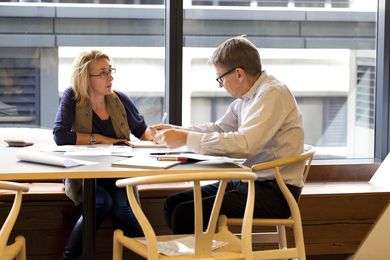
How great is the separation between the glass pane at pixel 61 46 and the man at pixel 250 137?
3.99ft

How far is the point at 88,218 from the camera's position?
119 inches

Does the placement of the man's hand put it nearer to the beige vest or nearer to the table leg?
the table leg

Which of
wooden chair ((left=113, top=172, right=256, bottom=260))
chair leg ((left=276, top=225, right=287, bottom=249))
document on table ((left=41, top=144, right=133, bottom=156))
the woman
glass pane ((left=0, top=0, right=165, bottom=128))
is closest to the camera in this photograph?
wooden chair ((left=113, top=172, right=256, bottom=260))

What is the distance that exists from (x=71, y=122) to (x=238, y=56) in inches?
37.5

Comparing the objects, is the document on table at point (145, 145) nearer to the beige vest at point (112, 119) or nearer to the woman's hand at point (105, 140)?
the woman's hand at point (105, 140)

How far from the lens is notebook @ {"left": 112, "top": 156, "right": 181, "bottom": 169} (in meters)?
2.77

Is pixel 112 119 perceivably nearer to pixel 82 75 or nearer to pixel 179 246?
pixel 82 75

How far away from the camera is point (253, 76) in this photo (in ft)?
10.6

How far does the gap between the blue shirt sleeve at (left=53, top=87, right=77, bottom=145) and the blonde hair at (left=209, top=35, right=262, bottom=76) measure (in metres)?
0.83

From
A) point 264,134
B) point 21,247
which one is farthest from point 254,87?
point 21,247

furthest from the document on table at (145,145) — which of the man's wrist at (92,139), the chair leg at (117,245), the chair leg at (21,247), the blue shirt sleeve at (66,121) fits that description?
the chair leg at (21,247)

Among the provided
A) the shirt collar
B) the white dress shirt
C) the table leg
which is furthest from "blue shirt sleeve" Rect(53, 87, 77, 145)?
the shirt collar

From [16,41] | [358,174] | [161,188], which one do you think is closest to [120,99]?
[161,188]

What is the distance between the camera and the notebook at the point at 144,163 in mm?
2766
